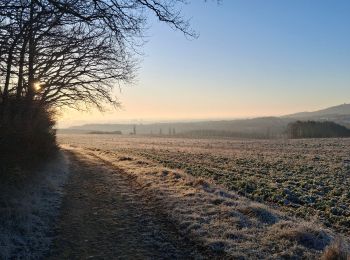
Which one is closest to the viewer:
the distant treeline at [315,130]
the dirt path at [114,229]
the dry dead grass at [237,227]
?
the dry dead grass at [237,227]

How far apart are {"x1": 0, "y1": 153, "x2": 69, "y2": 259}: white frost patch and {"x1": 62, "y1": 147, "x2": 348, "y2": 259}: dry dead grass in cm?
311

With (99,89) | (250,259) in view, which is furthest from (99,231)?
(99,89)

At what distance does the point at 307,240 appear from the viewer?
8945 mm

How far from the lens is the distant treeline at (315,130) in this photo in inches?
4751

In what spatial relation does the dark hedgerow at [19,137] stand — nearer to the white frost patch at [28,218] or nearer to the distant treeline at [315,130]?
the white frost patch at [28,218]

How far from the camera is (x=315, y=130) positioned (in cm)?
12288

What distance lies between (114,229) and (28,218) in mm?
2172

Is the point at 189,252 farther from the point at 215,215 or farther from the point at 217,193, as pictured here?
the point at 217,193

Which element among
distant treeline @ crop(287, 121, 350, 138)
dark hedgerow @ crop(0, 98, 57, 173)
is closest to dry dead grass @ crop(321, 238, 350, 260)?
dark hedgerow @ crop(0, 98, 57, 173)

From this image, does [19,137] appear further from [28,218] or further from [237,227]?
[237,227]

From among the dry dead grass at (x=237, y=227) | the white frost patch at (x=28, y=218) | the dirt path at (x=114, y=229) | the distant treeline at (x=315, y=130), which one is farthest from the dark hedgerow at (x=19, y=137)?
the distant treeline at (x=315, y=130)

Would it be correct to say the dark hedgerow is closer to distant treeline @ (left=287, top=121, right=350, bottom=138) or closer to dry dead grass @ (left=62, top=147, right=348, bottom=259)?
dry dead grass @ (left=62, top=147, right=348, bottom=259)

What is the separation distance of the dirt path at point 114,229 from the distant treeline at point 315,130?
4416 inches

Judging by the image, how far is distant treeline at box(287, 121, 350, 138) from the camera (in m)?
121
